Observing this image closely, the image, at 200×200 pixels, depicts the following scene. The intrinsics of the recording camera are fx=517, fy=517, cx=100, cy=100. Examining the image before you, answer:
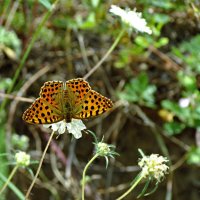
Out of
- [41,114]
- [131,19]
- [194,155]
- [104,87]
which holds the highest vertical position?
[131,19]

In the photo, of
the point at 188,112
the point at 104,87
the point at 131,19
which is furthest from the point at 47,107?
the point at 104,87

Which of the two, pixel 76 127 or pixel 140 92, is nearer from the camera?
pixel 76 127

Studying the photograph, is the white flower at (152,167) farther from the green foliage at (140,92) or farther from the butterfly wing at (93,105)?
the green foliage at (140,92)

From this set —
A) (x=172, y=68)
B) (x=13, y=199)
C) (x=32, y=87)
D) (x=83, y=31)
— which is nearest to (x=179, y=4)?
(x=172, y=68)

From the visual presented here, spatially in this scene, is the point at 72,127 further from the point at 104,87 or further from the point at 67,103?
the point at 104,87

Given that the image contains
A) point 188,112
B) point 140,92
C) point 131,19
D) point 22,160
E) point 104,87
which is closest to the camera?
point 22,160

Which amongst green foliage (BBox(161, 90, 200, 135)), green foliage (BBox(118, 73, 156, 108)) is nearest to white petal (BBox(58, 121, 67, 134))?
green foliage (BBox(161, 90, 200, 135))
